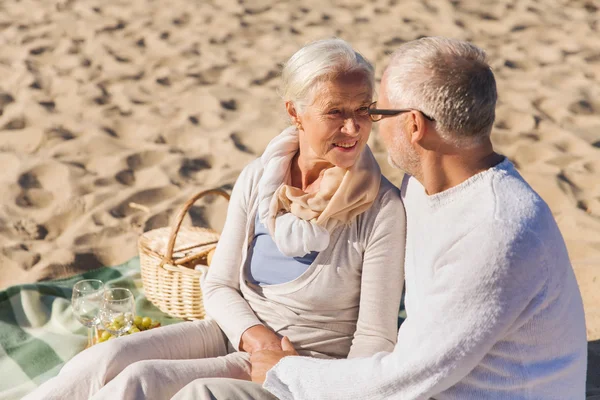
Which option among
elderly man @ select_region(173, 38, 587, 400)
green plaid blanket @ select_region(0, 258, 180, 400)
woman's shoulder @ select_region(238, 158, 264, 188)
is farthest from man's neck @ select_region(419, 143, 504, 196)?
green plaid blanket @ select_region(0, 258, 180, 400)

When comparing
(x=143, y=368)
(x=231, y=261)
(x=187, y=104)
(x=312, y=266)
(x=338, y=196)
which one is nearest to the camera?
(x=143, y=368)

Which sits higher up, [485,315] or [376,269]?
[485,315]

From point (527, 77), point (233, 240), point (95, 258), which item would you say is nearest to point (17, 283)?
point (95, 258)

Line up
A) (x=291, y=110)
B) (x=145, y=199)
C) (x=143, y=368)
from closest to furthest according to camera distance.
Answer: (x=143, y=368) → (x=291, y=110) → (x=145, y=199)

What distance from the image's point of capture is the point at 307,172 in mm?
2717

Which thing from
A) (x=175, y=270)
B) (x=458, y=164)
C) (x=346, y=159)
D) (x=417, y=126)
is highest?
(x=417, y=126)

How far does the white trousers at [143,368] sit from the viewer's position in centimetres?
230

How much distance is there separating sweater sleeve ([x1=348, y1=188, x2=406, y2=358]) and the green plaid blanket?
4.61ft

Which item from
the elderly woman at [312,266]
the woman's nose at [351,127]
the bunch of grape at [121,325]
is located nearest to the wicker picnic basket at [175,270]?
the bunch of grape at [121,325]

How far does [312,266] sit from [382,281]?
25cm

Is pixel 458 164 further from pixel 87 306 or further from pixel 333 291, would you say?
pixel 87 306

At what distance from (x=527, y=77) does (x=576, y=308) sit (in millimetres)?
4917

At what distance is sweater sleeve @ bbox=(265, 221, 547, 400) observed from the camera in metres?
1.75

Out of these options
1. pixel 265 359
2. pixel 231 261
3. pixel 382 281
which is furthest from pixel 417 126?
pixel 231 261
